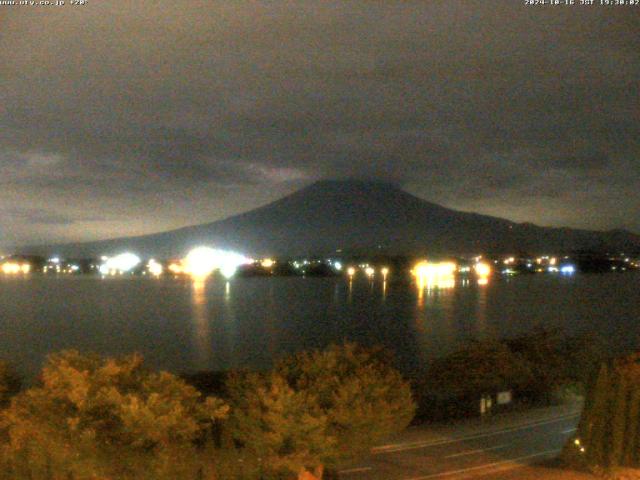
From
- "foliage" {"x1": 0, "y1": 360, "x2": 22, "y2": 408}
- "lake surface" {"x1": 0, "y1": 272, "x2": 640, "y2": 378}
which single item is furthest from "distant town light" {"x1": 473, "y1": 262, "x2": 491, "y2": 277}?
"foliage" {"x1": 0, "y1": 360, "x2": 22, "y2": 408}

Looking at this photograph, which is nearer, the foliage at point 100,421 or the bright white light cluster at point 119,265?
the foliage at point 100,421

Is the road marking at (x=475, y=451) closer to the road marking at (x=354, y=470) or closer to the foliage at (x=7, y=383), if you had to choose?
the road marking at (x=354, y=470)

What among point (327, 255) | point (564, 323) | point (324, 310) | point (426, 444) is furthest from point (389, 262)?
point (426, 444)

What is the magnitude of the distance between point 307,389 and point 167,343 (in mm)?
42915

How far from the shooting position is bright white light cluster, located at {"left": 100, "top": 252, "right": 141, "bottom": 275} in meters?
131

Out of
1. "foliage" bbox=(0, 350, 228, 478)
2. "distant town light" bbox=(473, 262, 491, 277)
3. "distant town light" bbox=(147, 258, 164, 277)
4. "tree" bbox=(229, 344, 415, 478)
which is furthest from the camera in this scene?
"distant town light" bbox=(147, 258, 164, 277)

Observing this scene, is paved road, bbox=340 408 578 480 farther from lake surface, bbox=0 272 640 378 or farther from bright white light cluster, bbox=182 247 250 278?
bright white light cluster, bbox=182 247 250 278

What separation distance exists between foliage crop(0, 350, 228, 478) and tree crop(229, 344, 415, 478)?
69 cm

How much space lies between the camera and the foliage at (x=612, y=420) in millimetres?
9844

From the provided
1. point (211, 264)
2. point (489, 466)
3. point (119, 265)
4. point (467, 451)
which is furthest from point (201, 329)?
point (119, 265)

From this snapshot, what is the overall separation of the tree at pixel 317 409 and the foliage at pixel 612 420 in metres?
2.94

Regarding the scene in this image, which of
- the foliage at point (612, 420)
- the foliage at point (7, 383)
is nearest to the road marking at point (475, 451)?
the foliage at point (612, 420)

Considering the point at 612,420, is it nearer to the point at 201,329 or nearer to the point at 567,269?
the point at 201,329

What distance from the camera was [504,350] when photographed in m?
22.9
